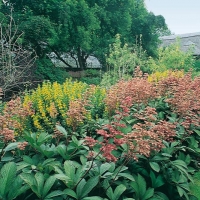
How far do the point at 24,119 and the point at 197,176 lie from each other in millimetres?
2252

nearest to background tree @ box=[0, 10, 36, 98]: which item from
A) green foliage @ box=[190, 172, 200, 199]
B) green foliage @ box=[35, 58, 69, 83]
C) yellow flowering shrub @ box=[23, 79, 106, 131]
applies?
yellow flowering shrub @ box=[23, 79, 106, 131]

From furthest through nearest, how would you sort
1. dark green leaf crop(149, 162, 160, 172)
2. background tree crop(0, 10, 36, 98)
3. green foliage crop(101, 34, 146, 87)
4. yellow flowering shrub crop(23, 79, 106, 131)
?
green foliage crop(101, 34, 146, 87), background tree crop(0, 10, 36, 98), yellow flowering shrub crop(23, 79, 106, 131), dark green leaf crop(149, 162, 160, 172)

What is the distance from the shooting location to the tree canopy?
15691 millimetres

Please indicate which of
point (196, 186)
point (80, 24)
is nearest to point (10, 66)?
point (196, 186)

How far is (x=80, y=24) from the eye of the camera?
18.0m

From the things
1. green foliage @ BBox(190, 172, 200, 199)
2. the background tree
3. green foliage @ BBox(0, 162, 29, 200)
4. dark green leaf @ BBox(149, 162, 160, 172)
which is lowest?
green foliage @ BBox(190, 172, 200, 199)

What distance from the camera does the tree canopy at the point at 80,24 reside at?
51.5 feet

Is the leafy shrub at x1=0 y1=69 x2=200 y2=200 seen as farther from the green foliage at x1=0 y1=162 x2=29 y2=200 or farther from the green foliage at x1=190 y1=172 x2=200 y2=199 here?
the green foliage at x1=190 y1=172 x2=200 y2=199

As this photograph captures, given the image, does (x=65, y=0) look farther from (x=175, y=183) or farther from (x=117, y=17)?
(x=175, y=183)

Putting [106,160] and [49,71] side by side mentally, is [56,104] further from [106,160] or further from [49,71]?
[49,71]

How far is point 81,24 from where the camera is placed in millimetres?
17922

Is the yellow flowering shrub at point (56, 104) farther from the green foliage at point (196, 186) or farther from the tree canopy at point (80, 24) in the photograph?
the tree canopy at point (80, 24)

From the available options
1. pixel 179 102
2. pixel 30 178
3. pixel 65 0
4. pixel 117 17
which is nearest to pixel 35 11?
pixel 65 0

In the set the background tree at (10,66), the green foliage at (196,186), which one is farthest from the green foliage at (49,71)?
the green foliage at (196,186)
